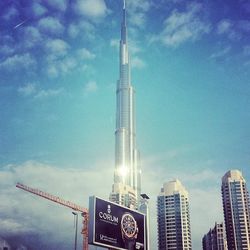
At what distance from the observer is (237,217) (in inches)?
7534

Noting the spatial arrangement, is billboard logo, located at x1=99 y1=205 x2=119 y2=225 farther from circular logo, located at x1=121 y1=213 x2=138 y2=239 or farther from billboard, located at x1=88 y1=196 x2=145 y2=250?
circular logo, located at x1=121 y1=213 x2=138 y2=239

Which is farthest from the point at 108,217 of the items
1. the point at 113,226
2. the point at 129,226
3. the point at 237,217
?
the point at 237,217

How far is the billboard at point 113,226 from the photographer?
58781 millimetres

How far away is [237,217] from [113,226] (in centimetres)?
14313

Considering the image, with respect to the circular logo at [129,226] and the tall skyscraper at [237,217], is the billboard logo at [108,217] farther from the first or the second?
the tall skyscraper at [237,217]

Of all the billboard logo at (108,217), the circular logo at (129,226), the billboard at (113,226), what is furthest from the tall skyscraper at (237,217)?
the billboard logo at (108,217)

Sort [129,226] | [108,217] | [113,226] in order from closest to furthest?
[108,217] → [113,226] → [129,226]

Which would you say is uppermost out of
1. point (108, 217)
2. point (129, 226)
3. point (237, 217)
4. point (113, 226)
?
point (237, 217)

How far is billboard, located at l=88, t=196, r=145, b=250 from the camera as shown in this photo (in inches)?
2314

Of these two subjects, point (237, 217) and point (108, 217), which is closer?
point (108, 217)

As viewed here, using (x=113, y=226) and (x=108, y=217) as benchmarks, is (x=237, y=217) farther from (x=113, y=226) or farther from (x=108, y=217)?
(x=108, y=217)

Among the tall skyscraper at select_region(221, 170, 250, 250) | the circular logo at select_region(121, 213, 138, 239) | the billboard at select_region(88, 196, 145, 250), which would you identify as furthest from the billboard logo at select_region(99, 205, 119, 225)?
the tall skyscraper at select_region(221, 170, 250, 250)

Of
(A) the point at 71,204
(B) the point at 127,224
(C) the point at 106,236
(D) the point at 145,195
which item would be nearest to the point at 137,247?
(B) the point at 127,224

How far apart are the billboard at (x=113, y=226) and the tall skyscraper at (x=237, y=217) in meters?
129
